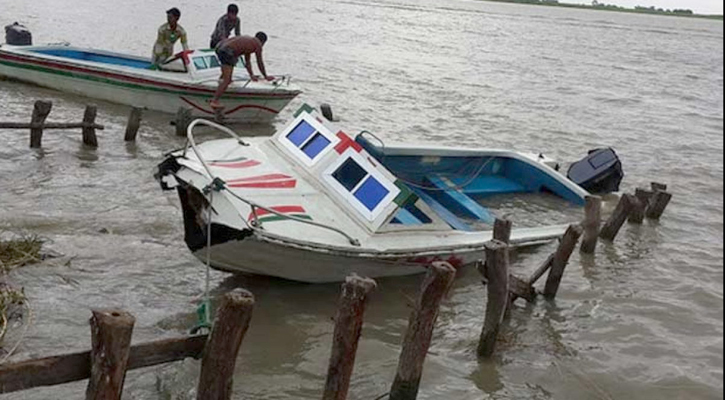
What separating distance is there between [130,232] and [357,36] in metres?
Result: 35.3

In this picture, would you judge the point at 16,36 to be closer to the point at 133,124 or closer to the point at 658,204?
the point at 133,124

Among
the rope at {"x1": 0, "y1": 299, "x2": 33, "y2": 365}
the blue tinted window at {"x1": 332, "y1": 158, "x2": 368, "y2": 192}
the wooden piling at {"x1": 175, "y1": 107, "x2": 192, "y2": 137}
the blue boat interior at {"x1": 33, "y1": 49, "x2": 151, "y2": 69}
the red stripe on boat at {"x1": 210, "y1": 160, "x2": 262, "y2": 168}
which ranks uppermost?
the blue tinted window at {"x1": 332, "y1": 158, "x2": 368, "y2": 192}

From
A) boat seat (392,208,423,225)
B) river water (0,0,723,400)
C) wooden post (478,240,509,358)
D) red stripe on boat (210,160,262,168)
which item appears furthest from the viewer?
red stripe on boat (210,160,262,168)

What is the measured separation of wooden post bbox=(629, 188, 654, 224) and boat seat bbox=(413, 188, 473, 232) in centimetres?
334

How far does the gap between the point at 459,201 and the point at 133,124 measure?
6.70 m

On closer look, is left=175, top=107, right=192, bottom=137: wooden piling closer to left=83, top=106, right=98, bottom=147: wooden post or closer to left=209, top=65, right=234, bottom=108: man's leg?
left=209, top=65, right=234, bottom=108: man's leg

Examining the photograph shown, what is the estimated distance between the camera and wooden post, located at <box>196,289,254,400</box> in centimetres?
498

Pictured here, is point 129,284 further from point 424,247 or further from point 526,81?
point 526,81

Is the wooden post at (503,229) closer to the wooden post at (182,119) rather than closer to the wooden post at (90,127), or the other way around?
the wooden post at (90,127)

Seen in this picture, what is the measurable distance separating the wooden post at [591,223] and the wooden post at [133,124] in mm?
8319

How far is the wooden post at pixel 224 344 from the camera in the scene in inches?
196

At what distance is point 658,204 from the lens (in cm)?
1272

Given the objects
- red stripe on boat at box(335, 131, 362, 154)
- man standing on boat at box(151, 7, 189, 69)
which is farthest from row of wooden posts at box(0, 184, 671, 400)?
man standing on boat at box(151, 7, 189, 69)

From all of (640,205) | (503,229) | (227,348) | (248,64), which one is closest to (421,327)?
(227,348)
